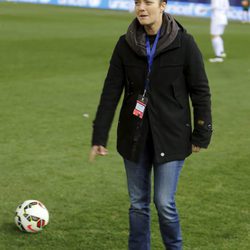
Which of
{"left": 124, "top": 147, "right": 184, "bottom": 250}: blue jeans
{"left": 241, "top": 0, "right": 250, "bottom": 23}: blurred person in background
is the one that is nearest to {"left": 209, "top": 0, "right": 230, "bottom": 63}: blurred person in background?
{"left": 124, "top": 147, "right": 184, "bottom": 250}: blue jeans

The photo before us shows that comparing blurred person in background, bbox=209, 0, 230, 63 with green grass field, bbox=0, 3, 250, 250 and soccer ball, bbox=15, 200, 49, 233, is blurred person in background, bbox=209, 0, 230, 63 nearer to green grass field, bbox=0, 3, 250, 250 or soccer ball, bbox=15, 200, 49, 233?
green grass field, bbox=0, 3, 250, 250

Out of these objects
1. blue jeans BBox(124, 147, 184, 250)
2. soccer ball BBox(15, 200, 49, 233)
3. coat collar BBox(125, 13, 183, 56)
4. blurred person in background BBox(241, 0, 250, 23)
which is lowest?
blurred person in background BBox(241, 0, 250, 23)

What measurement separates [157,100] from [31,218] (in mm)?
1824

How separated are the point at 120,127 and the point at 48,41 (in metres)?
17.8

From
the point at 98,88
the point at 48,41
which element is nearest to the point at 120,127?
the point at 98,88

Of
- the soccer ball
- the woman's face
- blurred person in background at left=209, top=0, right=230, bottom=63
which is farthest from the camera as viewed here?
blurred person in background at left=209, top=0, right=230, bottom=63

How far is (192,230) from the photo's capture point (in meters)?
5.54

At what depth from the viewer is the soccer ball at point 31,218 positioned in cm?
537

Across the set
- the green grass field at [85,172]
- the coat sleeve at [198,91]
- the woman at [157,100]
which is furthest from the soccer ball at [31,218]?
the coat sleeve at [198,91]

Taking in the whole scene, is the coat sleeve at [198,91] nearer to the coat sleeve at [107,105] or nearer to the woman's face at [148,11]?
the woman's face at [148,11]

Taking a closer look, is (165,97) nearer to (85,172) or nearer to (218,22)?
(85,172)

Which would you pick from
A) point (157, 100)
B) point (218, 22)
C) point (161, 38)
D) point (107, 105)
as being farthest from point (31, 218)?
point (218, 22)

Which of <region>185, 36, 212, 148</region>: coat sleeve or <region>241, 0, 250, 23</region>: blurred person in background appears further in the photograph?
<region>241, 0, 250, 23</region>: blurred person in background

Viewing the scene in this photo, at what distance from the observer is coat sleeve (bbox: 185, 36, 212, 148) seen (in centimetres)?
414
